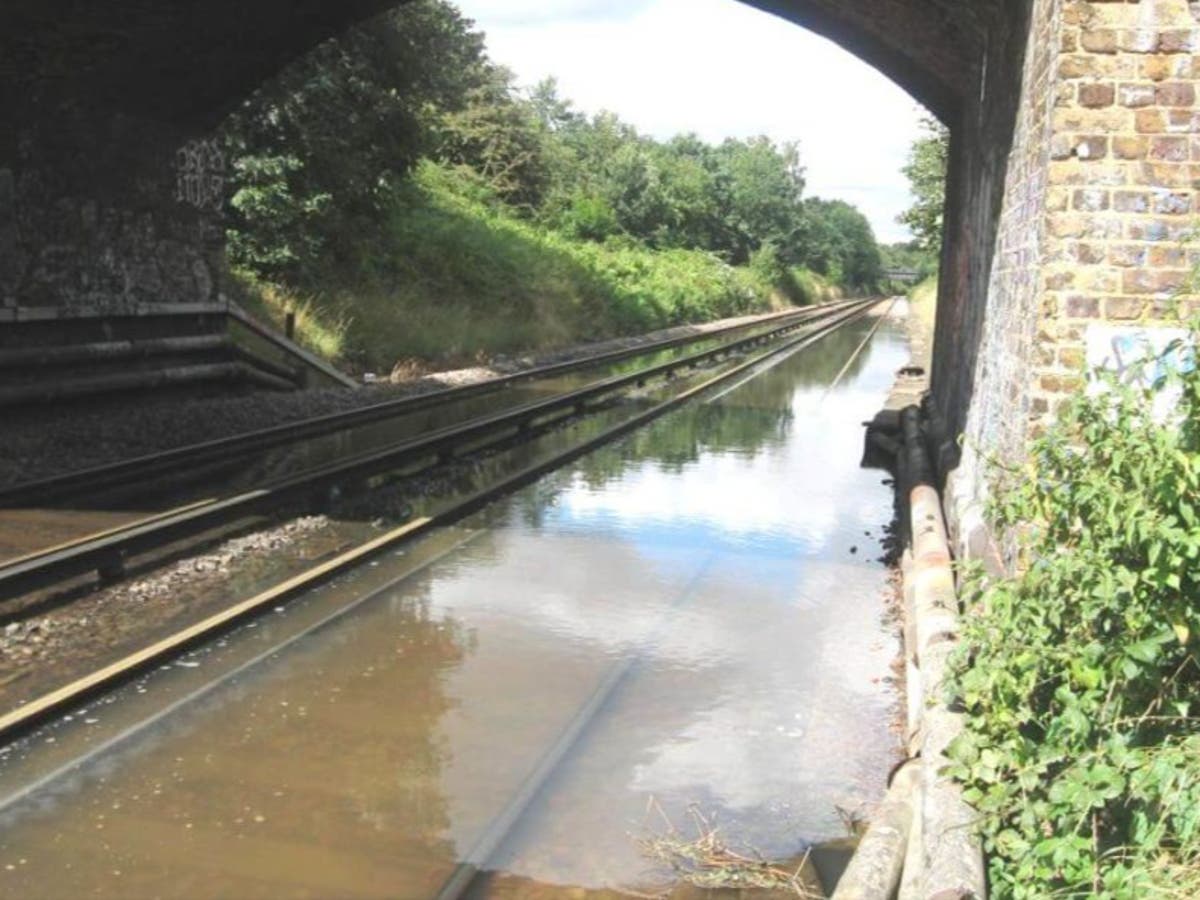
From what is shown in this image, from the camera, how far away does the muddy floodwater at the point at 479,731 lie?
163 inches

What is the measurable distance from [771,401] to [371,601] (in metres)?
13.7

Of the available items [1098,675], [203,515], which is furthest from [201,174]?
[1098,675]

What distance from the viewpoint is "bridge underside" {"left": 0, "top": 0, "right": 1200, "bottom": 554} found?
4.98m

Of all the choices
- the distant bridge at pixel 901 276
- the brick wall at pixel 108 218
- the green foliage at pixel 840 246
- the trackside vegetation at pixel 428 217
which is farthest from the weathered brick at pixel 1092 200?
the distant bridge at pixel 901 276

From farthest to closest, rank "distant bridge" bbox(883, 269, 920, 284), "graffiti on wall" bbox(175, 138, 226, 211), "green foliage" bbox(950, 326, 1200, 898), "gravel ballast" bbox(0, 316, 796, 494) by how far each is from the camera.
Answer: "distant bridge" bbox(883, 269, 920, 284) → "graffiti on wall" bbox(175, 138, 226, 211) → "gravel ballast" bbox(0, 316, 796, 494) → "green foliage" bbox(950, 326, 1200, 898)

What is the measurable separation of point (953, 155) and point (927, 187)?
928 inches

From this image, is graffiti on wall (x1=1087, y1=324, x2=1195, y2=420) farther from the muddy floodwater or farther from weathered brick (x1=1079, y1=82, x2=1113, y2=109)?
the muddy floodwater

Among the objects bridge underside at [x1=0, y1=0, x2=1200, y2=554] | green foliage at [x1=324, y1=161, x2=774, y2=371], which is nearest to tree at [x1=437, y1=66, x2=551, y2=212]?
green foliage at [x1=324, y1=161, x2=774, y2=371]

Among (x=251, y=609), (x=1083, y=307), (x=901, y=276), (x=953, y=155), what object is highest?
(x=901, y=276)

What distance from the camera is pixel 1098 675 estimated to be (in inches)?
141

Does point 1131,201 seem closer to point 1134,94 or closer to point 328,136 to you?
point 1134,94

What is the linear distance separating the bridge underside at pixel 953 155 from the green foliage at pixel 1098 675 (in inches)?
54.1

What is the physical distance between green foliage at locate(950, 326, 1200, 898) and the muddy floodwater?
1.05m

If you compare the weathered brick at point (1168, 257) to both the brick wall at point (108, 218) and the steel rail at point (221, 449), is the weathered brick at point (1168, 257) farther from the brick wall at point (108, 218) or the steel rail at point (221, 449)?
the brick wall at point (108, 218)
